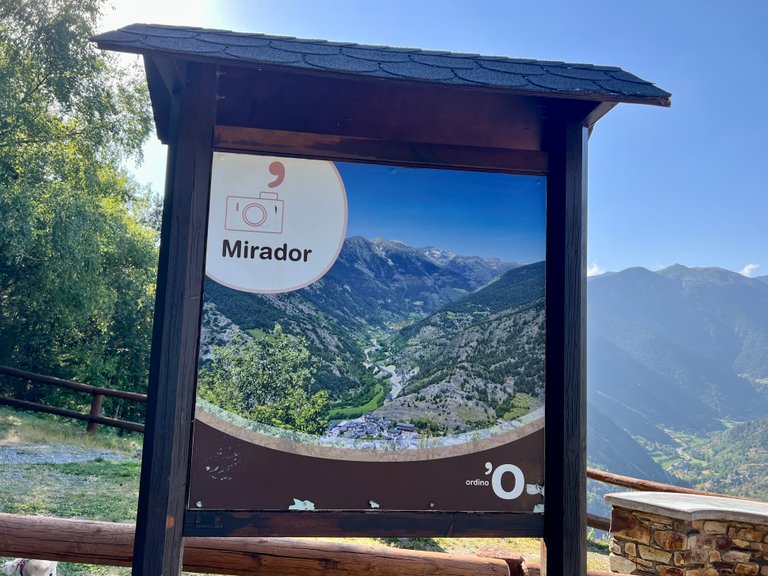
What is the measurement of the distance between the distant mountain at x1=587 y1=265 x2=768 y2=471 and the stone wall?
81.5 metres

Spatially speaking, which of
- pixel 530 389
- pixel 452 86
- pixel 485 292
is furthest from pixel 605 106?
pixel 530 389

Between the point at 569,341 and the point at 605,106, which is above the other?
the point at 605,106

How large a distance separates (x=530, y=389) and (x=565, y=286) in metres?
0.36

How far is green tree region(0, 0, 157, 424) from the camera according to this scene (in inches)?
400

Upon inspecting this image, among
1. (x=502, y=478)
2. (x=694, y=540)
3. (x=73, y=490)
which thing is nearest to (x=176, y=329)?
(x=502, y=478)

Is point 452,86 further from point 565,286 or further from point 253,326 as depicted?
point 253,326

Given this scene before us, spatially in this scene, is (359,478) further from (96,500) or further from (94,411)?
(94,411)

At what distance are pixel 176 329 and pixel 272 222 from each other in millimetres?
440

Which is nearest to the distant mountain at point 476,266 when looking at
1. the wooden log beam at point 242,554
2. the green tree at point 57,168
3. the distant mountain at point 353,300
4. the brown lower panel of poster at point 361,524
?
the distant mountain at point 353,300

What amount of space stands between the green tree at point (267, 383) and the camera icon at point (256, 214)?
0.32 meters

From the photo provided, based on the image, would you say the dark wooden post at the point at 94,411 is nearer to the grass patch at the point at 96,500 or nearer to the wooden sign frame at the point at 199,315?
the grass patch at the point at 96,500

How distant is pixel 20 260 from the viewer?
1043 centimetres

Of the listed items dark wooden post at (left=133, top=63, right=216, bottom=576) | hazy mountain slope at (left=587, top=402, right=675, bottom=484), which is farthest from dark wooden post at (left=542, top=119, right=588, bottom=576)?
hazy mountain slope at (left=587, top=402, right=675, bottom=484)

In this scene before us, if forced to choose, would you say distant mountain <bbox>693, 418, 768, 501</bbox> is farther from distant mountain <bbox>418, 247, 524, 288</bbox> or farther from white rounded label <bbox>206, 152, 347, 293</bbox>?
white rounded label <bbox>206, 152, 347, 293</bbox>
